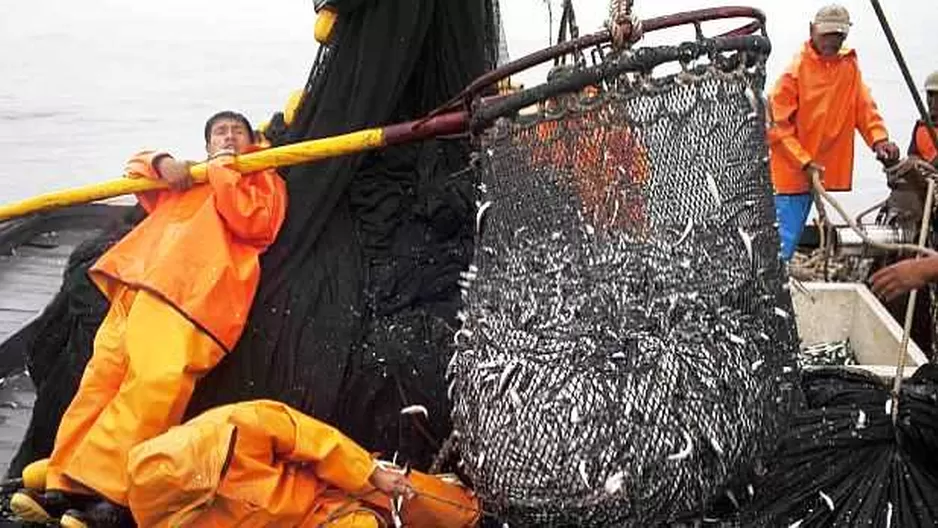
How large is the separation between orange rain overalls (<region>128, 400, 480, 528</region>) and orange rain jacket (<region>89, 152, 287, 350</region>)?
1.23 feet

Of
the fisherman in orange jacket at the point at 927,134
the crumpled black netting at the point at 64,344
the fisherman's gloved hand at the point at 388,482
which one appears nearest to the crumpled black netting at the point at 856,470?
the fisherman's gloved hand at the point at 388,482

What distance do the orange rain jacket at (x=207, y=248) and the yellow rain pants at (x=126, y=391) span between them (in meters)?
0.05

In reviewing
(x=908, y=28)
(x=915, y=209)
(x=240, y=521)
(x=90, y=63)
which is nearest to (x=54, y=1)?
(x=90, y=63)

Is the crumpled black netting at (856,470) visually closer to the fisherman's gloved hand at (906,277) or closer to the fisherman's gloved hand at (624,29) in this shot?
the fisherman's gloved hand at (906,277)

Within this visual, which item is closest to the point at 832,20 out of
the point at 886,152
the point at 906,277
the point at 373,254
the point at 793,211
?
the point at 886,152

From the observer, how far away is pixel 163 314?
117 inches

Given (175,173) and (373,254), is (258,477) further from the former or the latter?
(175,173)

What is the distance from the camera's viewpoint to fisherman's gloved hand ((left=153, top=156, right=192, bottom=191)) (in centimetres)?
317

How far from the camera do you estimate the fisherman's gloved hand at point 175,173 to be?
10.4ft

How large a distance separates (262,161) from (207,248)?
0.26m

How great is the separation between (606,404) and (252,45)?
15.2m

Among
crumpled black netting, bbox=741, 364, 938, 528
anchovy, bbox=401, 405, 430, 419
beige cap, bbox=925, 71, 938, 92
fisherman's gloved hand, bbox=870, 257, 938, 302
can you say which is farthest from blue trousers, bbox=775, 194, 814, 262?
anchovy, bbox=401, 405, 430, 419

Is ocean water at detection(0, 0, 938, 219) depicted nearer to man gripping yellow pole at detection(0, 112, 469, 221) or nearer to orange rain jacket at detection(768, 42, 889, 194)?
orange rain jacket at detection(768, 42, 889, 194)

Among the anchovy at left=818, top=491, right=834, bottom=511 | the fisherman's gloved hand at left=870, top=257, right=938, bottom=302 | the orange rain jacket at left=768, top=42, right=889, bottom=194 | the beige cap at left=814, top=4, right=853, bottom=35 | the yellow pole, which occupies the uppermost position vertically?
the beige cap at left=814, top=4, right=853, bottom=35
